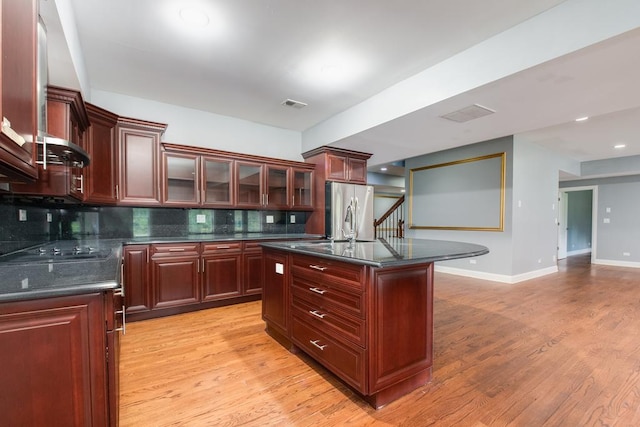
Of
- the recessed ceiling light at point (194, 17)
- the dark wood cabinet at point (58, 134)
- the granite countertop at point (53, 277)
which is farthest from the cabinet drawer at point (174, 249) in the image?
the recessed ceiling light at point (194, 17)

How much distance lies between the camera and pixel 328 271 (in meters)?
1.91

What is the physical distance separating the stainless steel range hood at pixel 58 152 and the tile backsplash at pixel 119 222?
0.78 meters

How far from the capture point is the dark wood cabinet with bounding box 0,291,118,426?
1039 mm

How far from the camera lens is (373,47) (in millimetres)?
2555

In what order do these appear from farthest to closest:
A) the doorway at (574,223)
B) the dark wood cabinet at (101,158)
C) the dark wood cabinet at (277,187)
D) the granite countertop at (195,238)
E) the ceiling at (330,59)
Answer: the doorway at (574,223)
the dark wood cabinet at (277,187)
the granite countertop at (195,238)
the dark wood cabinet at (101,158)
the ceiling at (330,59)

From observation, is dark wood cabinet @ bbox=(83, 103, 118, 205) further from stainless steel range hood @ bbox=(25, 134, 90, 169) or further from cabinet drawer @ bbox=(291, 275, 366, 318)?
cabinet drawer @ bbox=(291, 275, 366, 318)

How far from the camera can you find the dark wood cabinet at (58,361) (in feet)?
3.41

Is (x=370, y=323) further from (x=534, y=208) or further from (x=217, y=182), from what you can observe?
(x=534, y=208)

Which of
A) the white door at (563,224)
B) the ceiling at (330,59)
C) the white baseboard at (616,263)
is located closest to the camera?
the ceiling at (330,59)

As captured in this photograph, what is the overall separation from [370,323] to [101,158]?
3.14m

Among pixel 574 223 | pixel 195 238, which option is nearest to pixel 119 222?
pixel 195 238

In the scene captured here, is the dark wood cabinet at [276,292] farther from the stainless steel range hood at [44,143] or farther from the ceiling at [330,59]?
the ceiling at [330,59]

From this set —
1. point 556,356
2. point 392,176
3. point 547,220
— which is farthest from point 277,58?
point 392,176

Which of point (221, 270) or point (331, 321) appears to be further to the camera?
point (221, 270)
